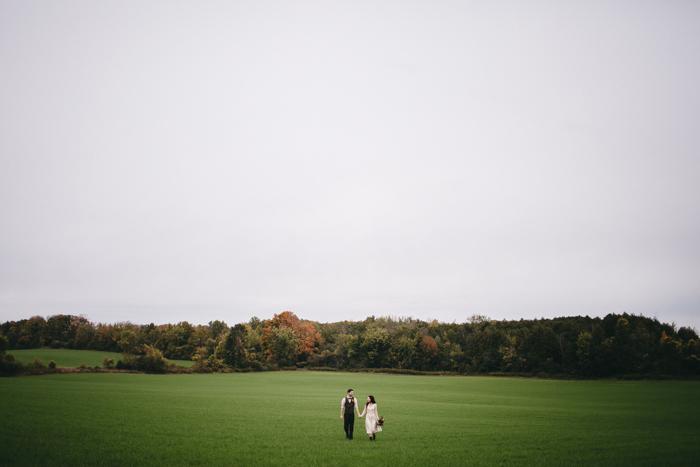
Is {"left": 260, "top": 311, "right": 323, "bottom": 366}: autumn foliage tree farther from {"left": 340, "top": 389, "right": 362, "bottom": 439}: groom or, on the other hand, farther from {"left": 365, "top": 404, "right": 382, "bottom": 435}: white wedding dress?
{"left": 365, "top": 404, "right": 382, "bottom": 435}: white wedding dress

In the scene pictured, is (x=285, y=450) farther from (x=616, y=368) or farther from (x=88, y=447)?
(x=616, y=368)

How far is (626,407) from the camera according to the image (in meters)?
36.4

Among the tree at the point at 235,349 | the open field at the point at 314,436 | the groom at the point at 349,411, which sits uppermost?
the groom at the point at 349,411

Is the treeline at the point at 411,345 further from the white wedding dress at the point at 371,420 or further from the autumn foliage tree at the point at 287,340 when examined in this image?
the white wedding dress at the point at 371,420

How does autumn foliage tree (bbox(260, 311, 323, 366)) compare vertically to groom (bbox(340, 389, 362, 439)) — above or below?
below

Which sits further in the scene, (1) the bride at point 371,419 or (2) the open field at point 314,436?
(1) the bride at point 371,419

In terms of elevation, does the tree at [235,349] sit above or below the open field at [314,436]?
below

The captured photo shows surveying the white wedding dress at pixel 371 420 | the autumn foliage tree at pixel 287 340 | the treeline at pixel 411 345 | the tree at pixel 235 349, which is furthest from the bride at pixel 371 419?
the autumn foliage tree at pixel 287 340

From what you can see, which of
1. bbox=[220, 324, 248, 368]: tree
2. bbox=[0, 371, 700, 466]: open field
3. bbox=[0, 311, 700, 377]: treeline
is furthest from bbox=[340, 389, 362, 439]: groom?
bbox=[220, 324, 248, 368]: tree

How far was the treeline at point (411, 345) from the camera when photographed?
3339 inches

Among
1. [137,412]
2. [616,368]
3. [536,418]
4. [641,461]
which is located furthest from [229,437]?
[616,368]

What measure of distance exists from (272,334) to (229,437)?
10108cm

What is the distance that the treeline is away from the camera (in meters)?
84.8

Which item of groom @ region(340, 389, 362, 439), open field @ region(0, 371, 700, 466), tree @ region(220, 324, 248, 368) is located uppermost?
groom @ region(340, 389, 362, 439)
